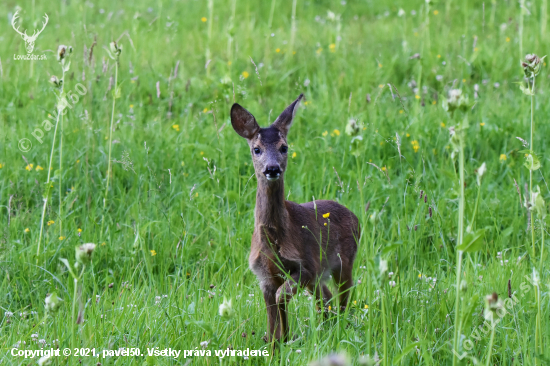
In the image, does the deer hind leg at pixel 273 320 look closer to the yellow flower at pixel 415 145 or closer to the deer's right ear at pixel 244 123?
the deer's right ear at pixel 244 123

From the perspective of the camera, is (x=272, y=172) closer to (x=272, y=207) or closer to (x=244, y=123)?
(x=272, y=207)

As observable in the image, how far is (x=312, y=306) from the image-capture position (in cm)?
311

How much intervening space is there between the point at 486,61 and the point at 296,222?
14.7 ft

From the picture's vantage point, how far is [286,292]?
335 centimetres

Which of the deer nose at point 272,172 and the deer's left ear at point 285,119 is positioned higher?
the deer's left ear at point 285,119

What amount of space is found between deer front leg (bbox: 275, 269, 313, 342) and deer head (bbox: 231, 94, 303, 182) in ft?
1.83

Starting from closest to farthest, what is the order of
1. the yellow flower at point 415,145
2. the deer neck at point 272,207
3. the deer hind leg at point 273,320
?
1. the deer hind leg at point 273,320
2. the deer neck at point 272,207
3. the yellow flower at point 415,145

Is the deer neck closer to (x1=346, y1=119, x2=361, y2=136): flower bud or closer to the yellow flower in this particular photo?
(x1=346, y1=119, x2=361, y2=136): flower bud

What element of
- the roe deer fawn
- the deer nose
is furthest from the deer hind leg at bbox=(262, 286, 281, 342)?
the deer nose

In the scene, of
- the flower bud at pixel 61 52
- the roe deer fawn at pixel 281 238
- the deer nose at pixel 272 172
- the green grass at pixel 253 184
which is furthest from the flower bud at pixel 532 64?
the flower bud at pixel 61 52

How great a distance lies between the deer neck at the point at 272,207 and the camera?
3695 millimetres

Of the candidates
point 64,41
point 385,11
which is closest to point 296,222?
point 64,41

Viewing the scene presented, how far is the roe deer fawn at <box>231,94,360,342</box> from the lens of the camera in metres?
3.52

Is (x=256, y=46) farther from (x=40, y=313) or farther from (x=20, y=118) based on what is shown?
(x=40, y=313)
